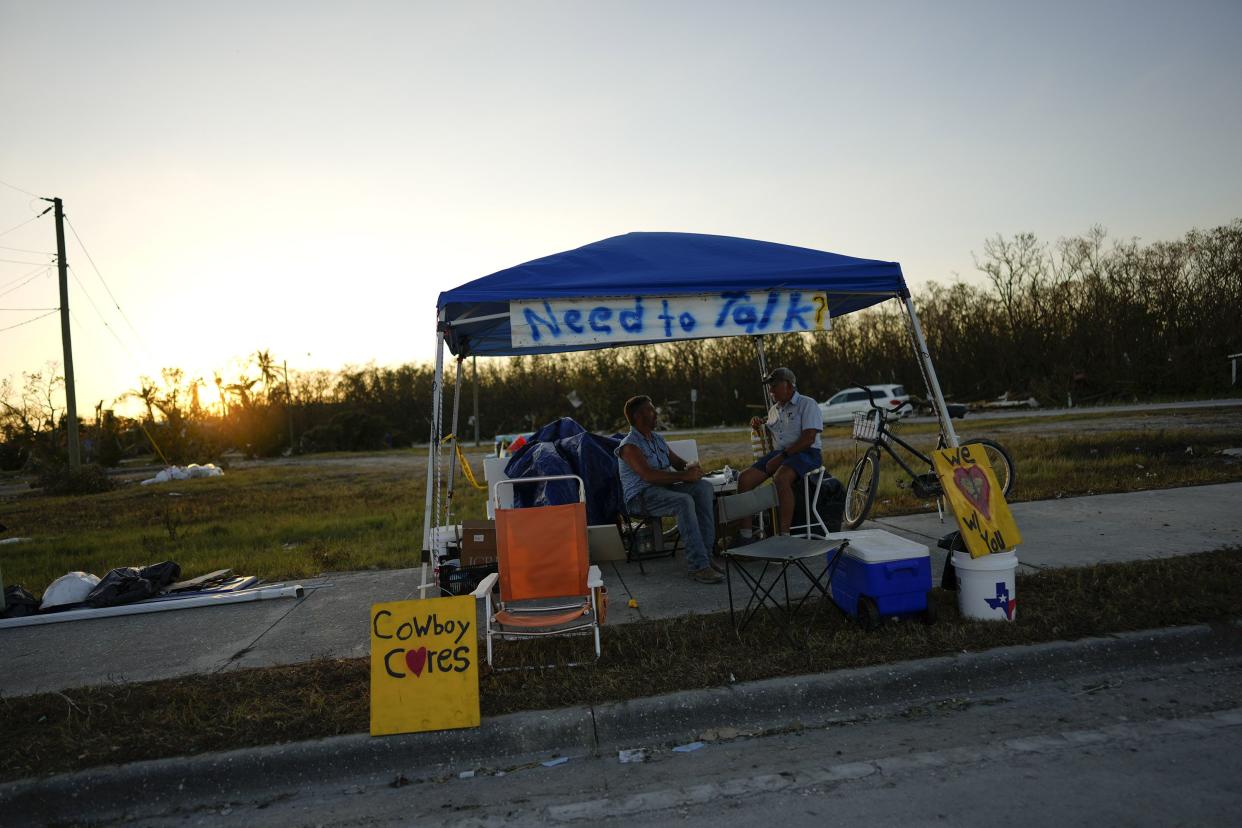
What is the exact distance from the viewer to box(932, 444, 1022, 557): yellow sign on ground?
446 cm

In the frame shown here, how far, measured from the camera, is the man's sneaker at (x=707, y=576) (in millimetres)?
5857

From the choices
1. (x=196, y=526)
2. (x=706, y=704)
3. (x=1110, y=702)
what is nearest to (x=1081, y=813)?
(x=1110, y=702)

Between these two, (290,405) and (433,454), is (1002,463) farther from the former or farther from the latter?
(290,405)

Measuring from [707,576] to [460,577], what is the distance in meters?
1.93

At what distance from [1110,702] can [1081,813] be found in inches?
46.4

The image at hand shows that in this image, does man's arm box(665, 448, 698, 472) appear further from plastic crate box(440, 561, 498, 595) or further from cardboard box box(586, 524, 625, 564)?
plastic crate box(440, 561, 498, 595)

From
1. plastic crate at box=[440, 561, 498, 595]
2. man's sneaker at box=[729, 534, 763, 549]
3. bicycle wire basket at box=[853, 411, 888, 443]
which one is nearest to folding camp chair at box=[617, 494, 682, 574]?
man's sneaker at box=[729, 534, 763, 549]

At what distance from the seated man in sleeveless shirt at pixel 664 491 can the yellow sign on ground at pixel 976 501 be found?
Result: 6.33 ft

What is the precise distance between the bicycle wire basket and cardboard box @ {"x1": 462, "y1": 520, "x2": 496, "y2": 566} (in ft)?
12.5

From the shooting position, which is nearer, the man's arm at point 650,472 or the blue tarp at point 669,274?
the blue tarp at point 669,274

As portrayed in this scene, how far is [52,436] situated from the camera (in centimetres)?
3412

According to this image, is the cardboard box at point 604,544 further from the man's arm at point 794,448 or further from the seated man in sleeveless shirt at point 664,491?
the man's arm at point 794,448

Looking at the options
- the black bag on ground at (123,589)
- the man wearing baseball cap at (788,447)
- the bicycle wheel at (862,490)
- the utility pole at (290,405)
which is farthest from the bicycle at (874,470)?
the utility pole at (290,405)

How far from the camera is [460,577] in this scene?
5.86 metres
